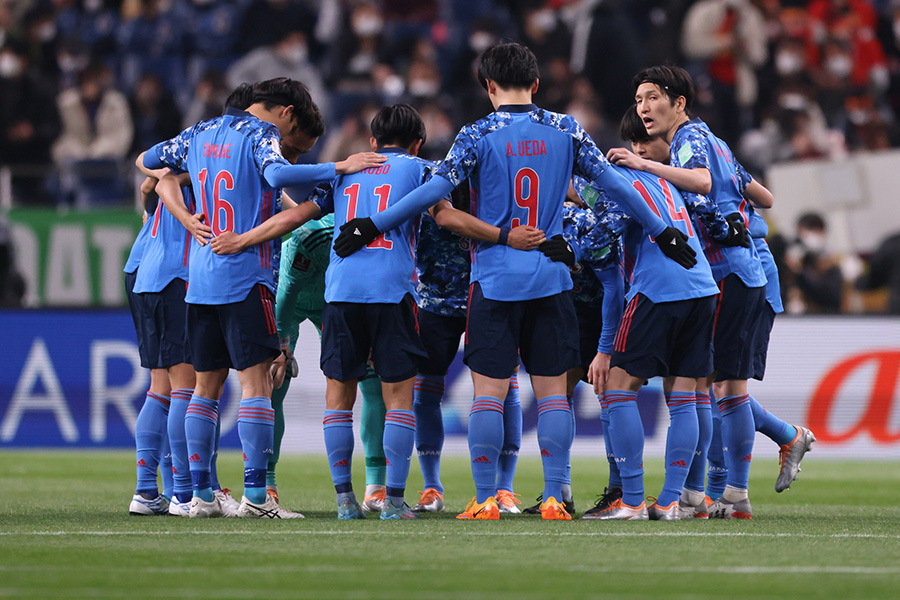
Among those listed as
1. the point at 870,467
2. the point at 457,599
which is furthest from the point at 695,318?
the point at 870,467

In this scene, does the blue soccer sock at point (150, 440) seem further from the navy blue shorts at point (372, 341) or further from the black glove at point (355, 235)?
the black glove at point (355, 235)

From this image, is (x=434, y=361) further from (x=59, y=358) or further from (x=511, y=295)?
(x=59, y=358)

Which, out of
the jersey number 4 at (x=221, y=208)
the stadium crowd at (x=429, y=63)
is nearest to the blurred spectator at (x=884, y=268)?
the stadium crowd at (x=429, y=63)

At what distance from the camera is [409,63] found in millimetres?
15906

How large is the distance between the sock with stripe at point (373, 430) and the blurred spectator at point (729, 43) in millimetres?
10003

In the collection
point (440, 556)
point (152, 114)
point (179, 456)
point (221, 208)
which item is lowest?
point (440, 556)

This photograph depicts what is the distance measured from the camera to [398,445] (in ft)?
19.0

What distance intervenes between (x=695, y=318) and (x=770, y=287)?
108 centimetres

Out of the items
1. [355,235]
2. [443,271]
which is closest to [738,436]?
[443,271]

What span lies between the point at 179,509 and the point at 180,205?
1.53 meters

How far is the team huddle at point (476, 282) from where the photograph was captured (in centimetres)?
583

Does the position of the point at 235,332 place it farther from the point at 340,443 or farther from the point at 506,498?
the point at 506,498

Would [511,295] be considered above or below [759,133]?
below

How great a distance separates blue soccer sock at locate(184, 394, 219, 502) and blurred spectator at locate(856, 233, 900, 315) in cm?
889
